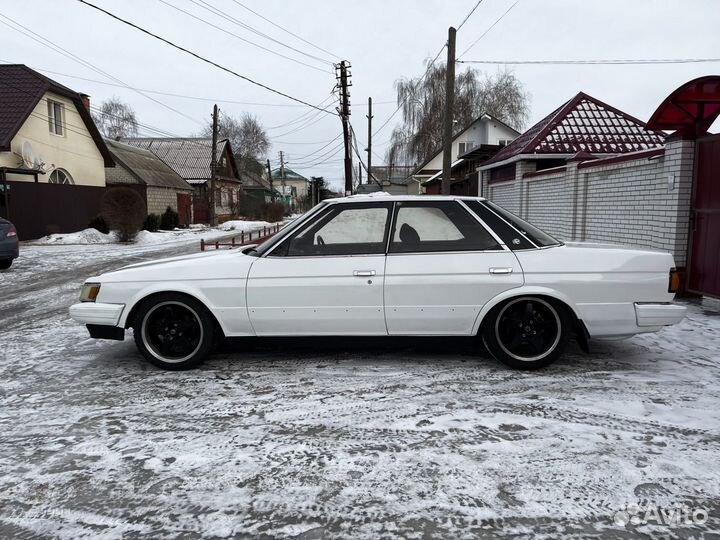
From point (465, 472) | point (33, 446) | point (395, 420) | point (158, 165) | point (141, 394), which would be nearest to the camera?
point (465, 472)

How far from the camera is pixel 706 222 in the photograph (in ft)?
22.0

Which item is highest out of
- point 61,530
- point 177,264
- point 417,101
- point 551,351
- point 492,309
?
point 417,101

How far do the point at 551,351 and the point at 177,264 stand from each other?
3.16m

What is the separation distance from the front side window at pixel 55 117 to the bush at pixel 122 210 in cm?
576

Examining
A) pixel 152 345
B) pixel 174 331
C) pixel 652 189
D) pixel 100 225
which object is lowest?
pixel 152 345

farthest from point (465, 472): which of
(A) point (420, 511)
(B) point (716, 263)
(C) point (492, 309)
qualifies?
(B) point (716, 263)

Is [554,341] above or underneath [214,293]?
underneath

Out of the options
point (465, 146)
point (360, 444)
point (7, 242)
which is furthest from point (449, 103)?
point (465, 146)

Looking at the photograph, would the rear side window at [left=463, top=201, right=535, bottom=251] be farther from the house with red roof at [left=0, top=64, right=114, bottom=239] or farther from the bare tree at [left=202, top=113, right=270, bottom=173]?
the bare tree at [left=202, top=113, right=270, bottom=173]

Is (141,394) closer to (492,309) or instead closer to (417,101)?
(492,309)

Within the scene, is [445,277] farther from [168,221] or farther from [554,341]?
[168,221]

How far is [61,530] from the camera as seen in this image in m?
2.36

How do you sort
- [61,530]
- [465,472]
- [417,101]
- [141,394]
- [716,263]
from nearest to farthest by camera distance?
1. [61,530]
2. [465,472]
3. [141,394]
4. [716,263]
5. [417,101]

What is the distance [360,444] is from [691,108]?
656 centimetres
